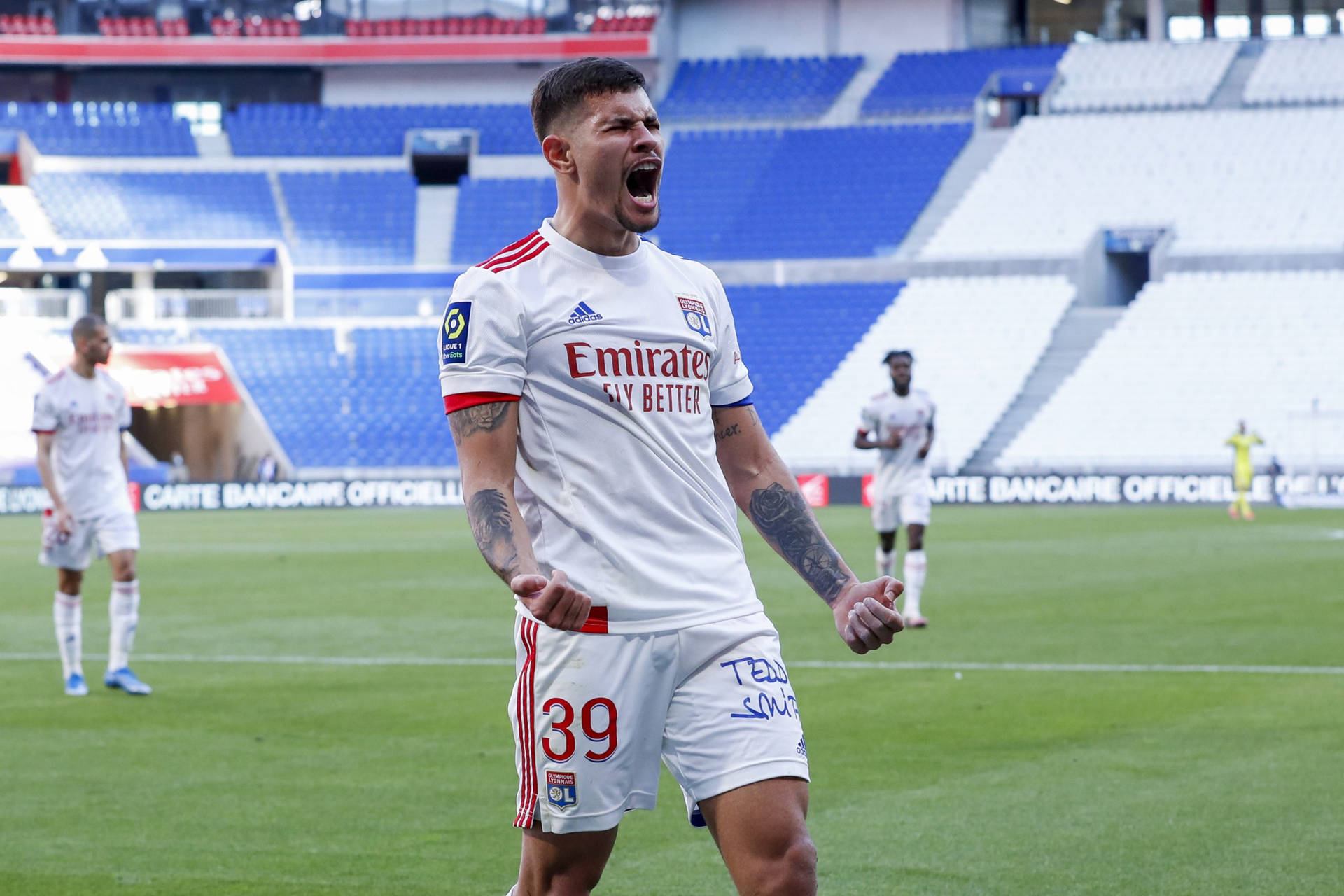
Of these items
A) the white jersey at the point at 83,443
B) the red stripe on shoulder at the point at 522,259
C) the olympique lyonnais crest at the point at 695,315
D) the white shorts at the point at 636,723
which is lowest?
the white jersey at the point at 83,443

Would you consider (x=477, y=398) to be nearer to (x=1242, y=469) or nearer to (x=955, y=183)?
(x=1242, y=469)

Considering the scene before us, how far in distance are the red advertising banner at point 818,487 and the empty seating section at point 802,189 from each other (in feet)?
36.2

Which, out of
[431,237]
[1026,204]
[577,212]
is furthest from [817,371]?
[577,212]

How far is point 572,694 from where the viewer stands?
12.8 ft

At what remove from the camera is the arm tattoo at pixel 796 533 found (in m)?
4.30

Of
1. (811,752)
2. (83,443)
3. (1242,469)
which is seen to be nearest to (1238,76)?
(1242,469)

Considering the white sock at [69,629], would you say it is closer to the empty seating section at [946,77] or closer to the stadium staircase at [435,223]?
the stadium staircase at [435,223]

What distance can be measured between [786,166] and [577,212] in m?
47.9

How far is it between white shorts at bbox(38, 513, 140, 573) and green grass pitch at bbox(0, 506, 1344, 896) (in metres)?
A: 0.90

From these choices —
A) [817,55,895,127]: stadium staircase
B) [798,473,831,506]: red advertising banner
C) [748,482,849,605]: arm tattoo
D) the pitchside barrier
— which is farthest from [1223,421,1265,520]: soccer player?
[748,482,849,605]: arm tattoo

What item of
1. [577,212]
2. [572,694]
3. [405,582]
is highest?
[577,212]

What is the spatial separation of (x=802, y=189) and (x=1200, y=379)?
1445cm

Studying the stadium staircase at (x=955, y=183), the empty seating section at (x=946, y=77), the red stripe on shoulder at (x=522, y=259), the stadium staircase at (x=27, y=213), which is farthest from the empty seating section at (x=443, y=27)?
the red stripe on shoulder at (x=522, y=259)

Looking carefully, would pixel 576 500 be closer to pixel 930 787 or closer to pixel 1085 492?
pixel 930 787
